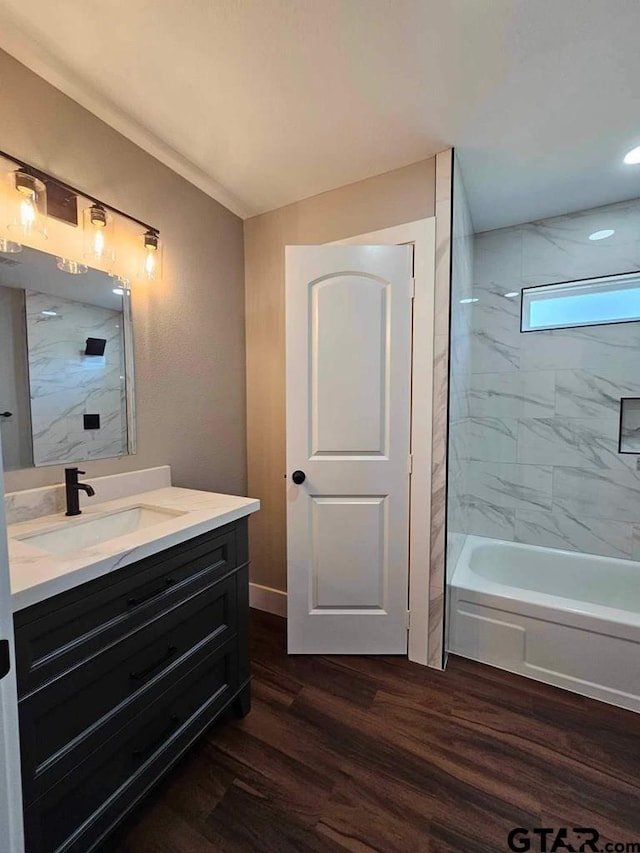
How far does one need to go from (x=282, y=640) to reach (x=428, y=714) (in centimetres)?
85

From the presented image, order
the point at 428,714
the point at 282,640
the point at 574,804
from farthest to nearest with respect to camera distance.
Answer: the point at 282,640 → the point at 428,714 → the point at 574,804

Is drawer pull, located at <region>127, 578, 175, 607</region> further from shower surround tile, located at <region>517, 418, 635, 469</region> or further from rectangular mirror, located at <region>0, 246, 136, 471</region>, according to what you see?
shower surround tile, located at <region>517, 418, 635, 469</region>

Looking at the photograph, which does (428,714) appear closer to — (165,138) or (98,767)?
(98,767)

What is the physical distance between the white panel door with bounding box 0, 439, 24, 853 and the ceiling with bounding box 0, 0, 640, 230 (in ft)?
5.17

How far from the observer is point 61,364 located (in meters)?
1.40

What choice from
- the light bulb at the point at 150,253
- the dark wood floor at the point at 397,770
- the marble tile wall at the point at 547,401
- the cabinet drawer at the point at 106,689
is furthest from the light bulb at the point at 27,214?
the dark wood floor at the point at 397,770

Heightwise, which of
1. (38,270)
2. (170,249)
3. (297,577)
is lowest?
(297,577)

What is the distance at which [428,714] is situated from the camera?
5.18ft

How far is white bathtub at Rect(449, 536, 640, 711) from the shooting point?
1.64m

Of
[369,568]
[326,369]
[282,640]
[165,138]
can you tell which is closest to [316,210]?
[165,138]

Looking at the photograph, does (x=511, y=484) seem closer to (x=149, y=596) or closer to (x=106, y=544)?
(x=149, y=596)

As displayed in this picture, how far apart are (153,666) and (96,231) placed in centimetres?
162

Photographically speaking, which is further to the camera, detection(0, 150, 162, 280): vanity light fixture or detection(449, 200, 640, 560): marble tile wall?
detection(449, 200, 640, 560): marble tile wall
